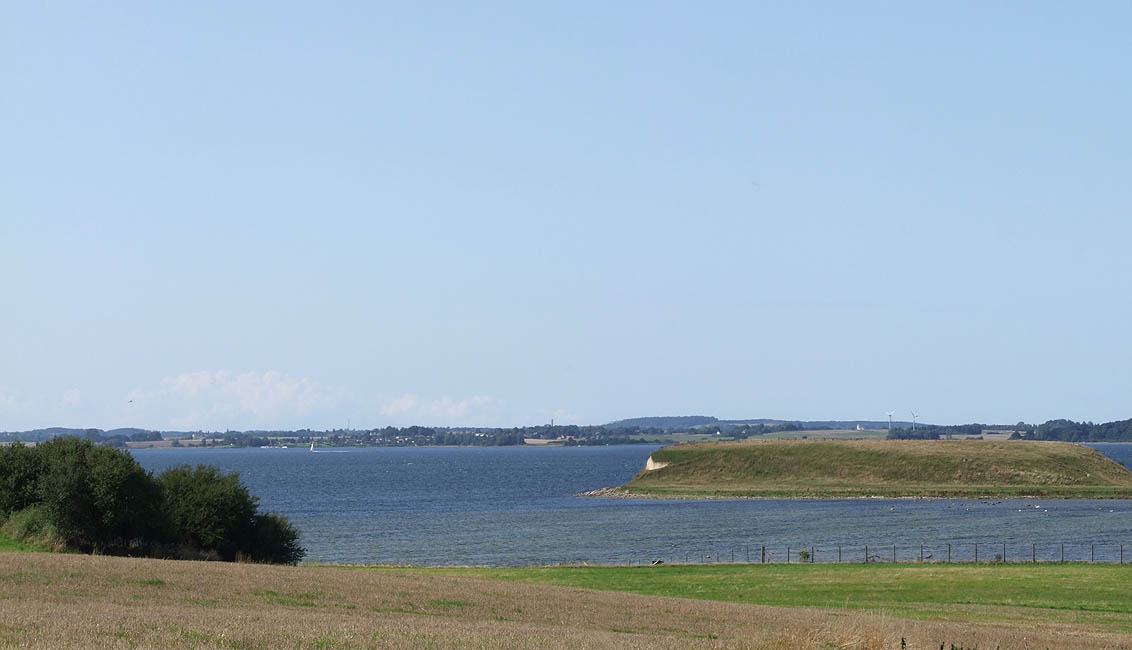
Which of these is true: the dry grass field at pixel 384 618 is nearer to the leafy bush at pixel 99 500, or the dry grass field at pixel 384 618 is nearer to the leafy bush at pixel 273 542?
the leafy bush at pixel 99 500

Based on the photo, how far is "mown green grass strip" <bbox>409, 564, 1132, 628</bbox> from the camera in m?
46.2

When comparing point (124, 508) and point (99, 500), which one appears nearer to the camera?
point (99, 500)

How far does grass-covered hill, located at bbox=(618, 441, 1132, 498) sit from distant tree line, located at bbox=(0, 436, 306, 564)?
106882mm

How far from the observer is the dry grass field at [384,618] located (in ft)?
65.7

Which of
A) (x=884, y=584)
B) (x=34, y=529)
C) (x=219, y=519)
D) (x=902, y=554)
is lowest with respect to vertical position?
(x=902, y=554)

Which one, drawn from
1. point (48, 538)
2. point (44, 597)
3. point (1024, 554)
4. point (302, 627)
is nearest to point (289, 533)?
point (48, 538)

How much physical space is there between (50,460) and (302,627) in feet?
132

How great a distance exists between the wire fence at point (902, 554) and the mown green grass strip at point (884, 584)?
22.9 feet

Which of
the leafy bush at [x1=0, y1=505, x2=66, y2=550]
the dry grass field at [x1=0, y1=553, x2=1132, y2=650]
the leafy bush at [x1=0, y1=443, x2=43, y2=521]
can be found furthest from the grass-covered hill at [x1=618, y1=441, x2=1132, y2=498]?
the dry grass field at [x1=0, y1=553, x2=1132, y2=650]

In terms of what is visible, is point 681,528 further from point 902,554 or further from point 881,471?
point 881,471

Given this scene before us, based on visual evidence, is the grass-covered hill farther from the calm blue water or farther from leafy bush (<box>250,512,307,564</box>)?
leafy bush (<box>250,512,307,564</box>)

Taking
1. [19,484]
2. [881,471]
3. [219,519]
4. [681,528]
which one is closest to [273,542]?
[219,519]

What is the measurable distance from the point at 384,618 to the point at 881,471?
158 metres

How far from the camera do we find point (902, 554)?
80.6 metres
